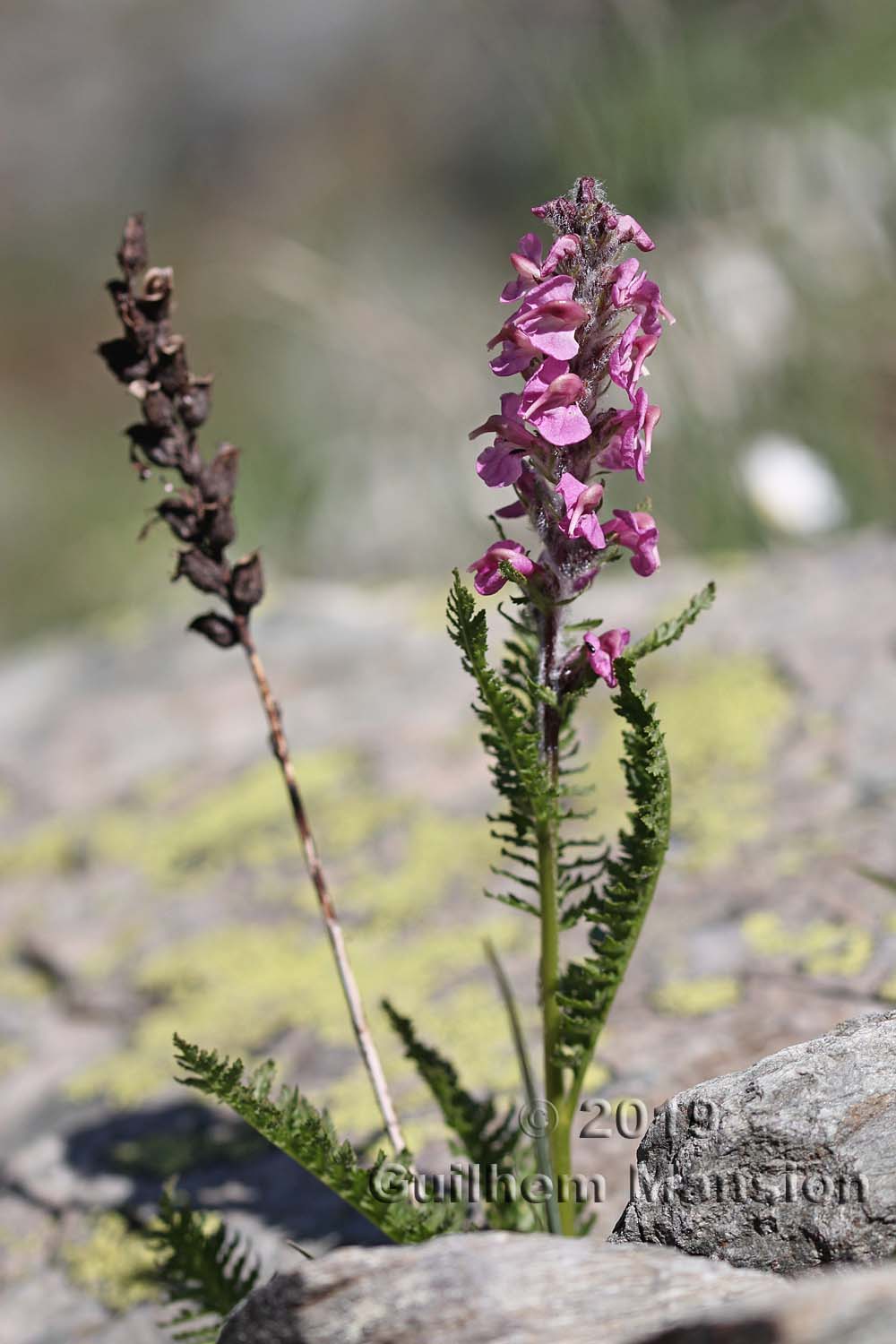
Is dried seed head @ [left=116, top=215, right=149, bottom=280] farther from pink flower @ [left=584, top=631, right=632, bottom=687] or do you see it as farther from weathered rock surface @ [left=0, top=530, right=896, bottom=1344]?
weathered rock surface @ [left=0, top=530, right=896, bottom=1344]

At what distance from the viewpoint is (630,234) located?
1.67m

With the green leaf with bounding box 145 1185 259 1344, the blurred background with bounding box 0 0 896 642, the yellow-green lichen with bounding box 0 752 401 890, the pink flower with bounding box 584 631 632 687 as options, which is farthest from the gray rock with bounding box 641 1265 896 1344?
the blurred background with bounding box 0 0 896 642

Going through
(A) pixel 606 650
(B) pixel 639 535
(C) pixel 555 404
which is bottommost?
(A) pixel 606 650

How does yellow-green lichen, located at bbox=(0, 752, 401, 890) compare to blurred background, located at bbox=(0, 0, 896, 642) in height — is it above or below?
below

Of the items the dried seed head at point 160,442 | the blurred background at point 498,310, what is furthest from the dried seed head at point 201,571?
the blurred background at point 498,310

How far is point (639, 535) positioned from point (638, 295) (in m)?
0.32

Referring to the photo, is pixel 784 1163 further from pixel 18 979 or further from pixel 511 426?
pixel 18 979

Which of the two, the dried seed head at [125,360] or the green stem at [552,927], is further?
the dried seed head at [125,360]

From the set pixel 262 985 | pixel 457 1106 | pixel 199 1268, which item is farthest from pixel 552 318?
pixel 262 985

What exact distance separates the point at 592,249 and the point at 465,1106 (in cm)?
142

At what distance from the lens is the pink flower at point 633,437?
171cm

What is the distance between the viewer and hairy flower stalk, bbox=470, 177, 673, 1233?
1.66 m

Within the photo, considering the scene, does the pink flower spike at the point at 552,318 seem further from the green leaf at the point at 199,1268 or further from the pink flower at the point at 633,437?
the green leaf at the point at 199,1268

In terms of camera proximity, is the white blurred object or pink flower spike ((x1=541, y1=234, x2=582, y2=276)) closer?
pink flower spike ((x1=541, y1=234, x2=582, y2=276))
